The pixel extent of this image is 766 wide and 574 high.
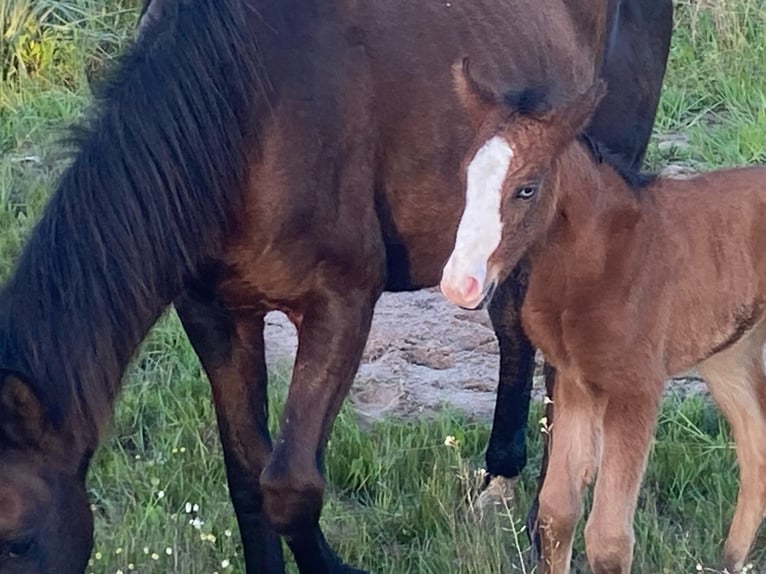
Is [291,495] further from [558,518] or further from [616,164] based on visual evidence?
[616,164]

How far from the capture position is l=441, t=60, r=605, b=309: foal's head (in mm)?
2938

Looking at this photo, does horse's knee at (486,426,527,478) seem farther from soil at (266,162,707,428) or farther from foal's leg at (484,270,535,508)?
soil at (266,162,707,428)

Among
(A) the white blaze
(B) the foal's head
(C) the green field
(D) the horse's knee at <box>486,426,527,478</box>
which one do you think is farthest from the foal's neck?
(D) the horse's knee at <box>486,426,527,478</box>

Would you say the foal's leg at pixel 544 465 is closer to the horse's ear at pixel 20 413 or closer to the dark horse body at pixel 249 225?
the dark horse body at pixel 249 225

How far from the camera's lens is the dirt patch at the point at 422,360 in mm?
4879

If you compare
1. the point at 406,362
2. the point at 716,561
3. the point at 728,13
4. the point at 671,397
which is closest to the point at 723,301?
the point at 716,561

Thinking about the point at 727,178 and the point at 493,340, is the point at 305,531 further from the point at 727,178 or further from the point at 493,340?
the point at 493,340

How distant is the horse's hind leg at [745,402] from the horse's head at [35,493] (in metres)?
1.82

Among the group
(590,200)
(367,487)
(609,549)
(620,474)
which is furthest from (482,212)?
(367,487)

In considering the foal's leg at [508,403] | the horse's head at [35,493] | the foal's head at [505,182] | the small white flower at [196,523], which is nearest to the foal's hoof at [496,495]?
the foal's leg at [508,403]

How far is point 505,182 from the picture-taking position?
119 inches

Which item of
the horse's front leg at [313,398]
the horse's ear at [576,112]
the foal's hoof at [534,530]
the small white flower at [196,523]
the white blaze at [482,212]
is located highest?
the horse's ear at [576,112]

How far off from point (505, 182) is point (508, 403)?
163cm

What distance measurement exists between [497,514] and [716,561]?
609mm
